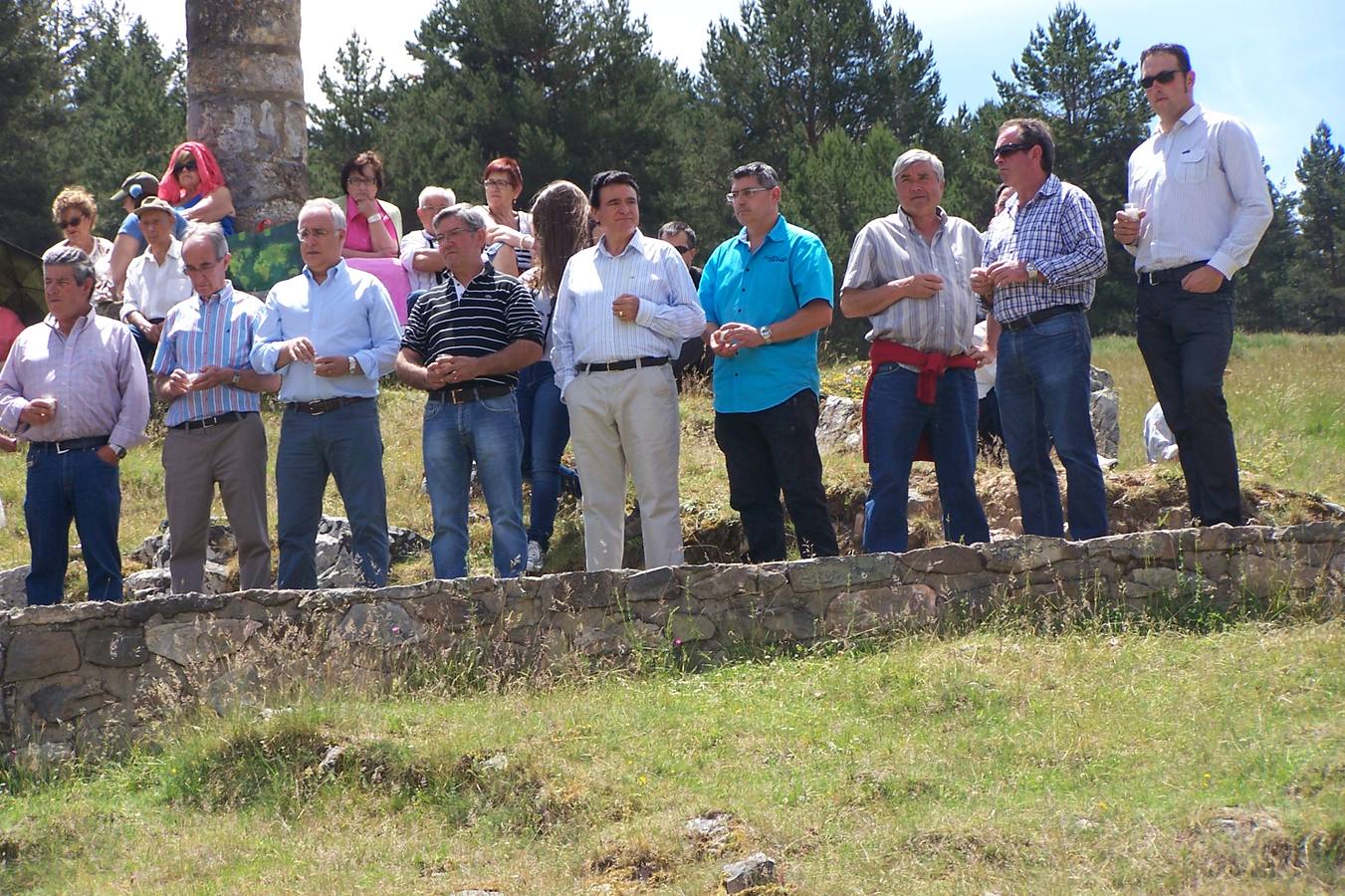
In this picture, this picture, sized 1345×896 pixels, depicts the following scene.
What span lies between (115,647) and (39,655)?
27cm

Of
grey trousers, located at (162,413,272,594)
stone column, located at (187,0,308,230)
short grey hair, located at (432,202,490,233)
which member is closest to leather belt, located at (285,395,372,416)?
grey trousers, located at (162,413,272,594)

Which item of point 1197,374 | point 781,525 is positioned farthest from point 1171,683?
point 781,525

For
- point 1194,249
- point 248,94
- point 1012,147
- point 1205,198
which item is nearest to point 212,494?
point 1012,147

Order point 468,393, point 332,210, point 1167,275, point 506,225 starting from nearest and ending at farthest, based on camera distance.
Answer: point 1167,275
point 468,393
point 332,210
point 506,225

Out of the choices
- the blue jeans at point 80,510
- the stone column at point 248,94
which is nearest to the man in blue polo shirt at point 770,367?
the blue jeans at point 80,510

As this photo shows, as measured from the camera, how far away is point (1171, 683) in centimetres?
510

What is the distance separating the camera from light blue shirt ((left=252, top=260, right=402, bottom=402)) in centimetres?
665

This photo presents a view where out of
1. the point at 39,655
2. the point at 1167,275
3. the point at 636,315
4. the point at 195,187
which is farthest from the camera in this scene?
the point at 195,187

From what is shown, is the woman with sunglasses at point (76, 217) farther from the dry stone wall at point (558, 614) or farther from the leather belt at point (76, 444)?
the dry stone wall at point (558, 614)

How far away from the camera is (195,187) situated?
10094 mm

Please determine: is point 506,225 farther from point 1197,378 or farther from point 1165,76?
point 1197,378

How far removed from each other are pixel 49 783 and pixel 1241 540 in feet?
15.4

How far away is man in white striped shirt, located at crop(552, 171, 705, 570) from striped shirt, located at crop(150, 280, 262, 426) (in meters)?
1.47

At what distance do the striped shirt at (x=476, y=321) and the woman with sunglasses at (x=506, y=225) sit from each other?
111 cm
